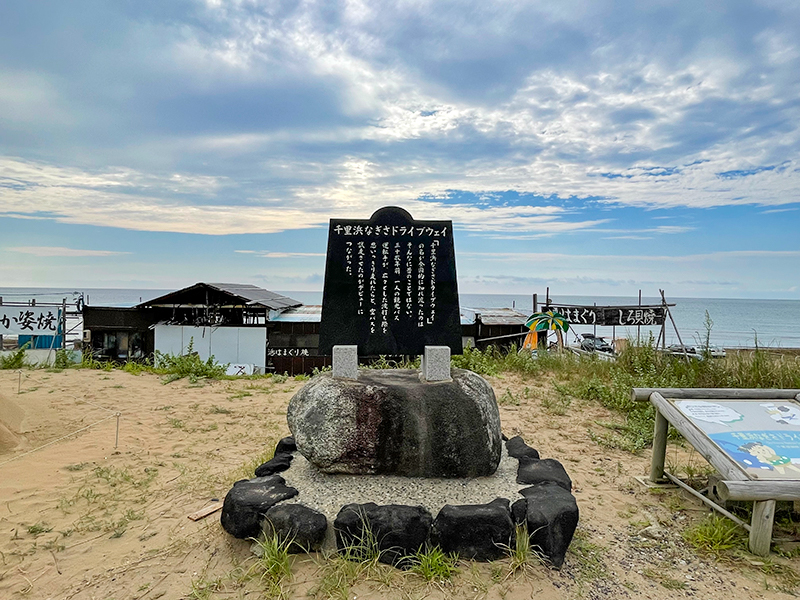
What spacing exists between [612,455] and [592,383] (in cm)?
292

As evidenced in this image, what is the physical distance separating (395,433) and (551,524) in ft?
4.98

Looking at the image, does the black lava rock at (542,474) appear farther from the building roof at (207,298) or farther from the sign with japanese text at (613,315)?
the building roof at (207,298)

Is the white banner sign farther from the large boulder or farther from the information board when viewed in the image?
the information board

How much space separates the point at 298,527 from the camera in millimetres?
3590

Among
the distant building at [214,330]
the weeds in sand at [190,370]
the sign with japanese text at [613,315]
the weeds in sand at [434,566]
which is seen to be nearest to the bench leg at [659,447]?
the weeds in sand at [434,566]

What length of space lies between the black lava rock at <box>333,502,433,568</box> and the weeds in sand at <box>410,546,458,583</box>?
9 centimetres

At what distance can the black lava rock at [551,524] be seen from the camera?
3570 millimetres

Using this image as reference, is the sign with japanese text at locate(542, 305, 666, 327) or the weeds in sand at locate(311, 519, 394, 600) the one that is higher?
the sign with japanese text at locate(542, 305, 666, 327)

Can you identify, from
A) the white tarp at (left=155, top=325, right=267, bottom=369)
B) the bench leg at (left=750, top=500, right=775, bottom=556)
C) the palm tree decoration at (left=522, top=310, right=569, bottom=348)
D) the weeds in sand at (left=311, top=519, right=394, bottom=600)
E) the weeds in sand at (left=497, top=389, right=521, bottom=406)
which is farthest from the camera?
the white tarp at (left=155, top=325, right=267, bottom=369)

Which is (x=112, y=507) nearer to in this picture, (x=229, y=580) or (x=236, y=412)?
(x=229, y=580)

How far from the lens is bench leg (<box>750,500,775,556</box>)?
367 cm

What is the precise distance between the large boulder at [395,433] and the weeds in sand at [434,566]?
38.0 inches

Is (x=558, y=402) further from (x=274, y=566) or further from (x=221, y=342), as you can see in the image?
(x=221, y=342)

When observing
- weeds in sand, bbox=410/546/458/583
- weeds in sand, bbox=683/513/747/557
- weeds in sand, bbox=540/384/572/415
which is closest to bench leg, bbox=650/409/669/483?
weeds in sand, bbox=683/513/747/557
